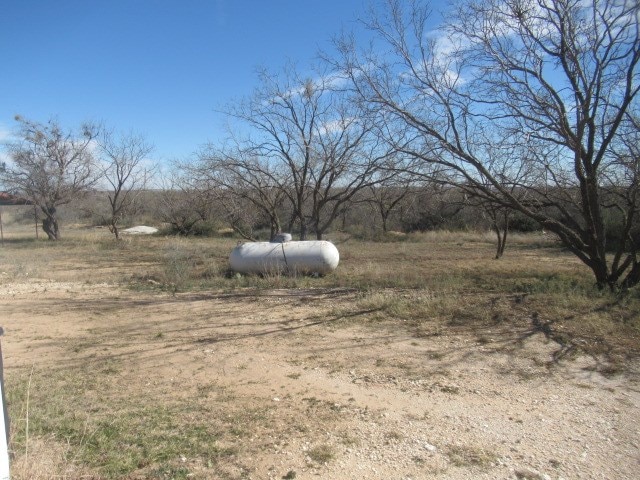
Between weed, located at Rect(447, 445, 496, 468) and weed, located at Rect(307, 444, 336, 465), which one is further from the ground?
weed, located at Rect(307, 444, 336, 465)

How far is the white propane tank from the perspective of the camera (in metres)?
13.6

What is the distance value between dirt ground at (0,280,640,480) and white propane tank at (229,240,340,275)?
4338 mm

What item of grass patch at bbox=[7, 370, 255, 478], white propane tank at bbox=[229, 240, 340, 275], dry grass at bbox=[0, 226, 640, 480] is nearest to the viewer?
grass patch at bbox=[7, 370, 255, 478]

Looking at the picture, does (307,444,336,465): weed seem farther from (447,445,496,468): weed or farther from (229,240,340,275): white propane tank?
(229,240,340,275): white propane tank

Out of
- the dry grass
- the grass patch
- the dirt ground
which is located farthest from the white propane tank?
the grass patch

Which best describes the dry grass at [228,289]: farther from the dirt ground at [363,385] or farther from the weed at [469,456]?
the dirt ground at [363,385]

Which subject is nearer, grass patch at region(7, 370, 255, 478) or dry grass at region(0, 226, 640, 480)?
grass patch at region(7, 370, 255, 478)

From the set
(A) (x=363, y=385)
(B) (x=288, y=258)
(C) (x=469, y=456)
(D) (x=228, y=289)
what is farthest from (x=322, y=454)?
(B) (x=288, y=258)

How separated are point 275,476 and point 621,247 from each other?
30.7ft

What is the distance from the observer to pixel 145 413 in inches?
173

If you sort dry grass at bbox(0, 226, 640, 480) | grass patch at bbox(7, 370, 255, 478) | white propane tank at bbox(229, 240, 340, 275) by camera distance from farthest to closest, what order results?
white propane tank at bbox(229, 240, 340, 275), dry grass at bbox(0, 226, 640, 480), grass patch at bbox(7, 370, 255, 478)

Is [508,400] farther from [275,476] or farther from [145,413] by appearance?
[145,413]

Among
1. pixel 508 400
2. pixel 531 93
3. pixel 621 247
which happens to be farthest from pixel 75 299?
pixel 621 247

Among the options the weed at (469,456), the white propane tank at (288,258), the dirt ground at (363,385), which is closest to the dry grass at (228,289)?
the weed at (469,456)
